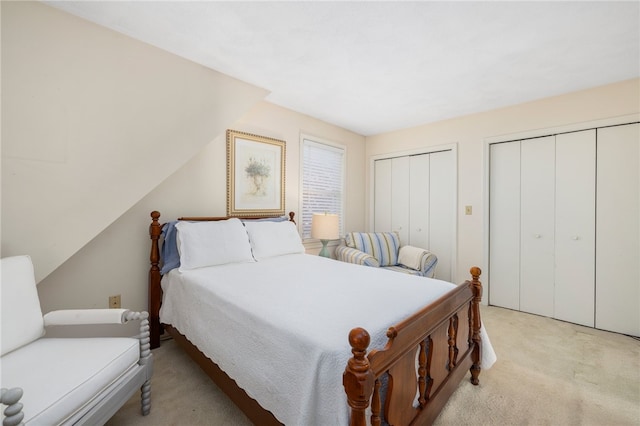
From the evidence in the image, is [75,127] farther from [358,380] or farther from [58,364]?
[358,380]

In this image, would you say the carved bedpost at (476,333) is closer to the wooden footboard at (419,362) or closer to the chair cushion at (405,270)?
the wooden footboard at (419,362)

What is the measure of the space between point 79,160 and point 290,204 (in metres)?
2.13

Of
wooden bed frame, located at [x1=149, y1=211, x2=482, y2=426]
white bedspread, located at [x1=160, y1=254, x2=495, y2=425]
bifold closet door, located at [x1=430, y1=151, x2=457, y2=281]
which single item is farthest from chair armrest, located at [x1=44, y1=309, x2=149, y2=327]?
bifold closet door, located at [x1=430, y1=151, x2=457, y2=281]

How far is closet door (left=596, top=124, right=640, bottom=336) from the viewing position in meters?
2.57

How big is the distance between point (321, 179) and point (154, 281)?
2368 millimetres

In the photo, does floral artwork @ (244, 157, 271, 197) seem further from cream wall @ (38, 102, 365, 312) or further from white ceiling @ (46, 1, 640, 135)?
white ceiling @ (46, 1, 640, 135)

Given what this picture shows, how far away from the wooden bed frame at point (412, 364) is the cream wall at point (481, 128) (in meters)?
1.83

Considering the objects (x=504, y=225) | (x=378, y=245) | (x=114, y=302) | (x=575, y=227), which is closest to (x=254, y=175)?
(x=114, y=302)

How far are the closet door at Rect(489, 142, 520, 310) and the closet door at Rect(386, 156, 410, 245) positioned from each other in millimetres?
1092

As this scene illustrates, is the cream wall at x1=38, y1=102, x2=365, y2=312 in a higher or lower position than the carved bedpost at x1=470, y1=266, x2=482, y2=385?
higher

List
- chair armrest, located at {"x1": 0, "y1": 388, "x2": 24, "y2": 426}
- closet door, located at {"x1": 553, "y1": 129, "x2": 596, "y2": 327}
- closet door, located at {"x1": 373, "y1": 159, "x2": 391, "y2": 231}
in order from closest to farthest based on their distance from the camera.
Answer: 1. chair armrest, located at {"x1": 0, "y1": 388, "x2": 24, "y2": 426}
2. closet door, located at {"x1": 553, "y1": 129, "x2": 596, "y2": 327}
3. closet door, located at {"x1": 373, "y1": 159, "x2": 391, "y2": 231}

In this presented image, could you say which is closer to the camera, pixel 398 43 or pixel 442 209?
pixel 398 43

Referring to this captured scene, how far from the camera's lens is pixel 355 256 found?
11.1 ft

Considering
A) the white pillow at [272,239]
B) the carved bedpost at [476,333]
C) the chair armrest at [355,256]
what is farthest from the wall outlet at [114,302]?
the carved bedpost at [476,333]
